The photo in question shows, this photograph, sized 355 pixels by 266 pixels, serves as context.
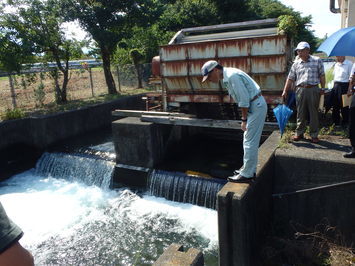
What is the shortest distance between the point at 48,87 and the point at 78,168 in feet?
34.6

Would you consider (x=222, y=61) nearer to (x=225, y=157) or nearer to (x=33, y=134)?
(x=225, y=157)

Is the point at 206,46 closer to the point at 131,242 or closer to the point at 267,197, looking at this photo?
the point at 267,197

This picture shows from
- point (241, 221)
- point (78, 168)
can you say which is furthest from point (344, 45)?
point (78, 168)

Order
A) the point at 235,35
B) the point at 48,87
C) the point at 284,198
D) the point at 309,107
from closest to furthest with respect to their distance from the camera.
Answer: the point at 284,198
the point at 309,107
the point at 235,35
the point at 48,87

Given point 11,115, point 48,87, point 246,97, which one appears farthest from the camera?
point 48,87

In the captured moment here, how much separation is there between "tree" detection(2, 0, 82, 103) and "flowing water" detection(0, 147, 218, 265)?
5.92 m

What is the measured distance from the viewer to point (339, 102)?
636 cm

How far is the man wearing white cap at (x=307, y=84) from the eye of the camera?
17.0 ft

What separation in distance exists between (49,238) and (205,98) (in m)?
5.14

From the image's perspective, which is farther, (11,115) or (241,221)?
(11,115)

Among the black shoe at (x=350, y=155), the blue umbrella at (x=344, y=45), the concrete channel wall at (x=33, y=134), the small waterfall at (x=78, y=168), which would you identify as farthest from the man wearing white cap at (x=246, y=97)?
the concrete channel wall at (x=33, y=134)

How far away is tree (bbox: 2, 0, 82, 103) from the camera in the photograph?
1212cm

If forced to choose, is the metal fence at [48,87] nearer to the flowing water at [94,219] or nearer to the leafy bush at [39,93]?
the leafy bush at [39,93]

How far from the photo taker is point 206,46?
25.5 ft
